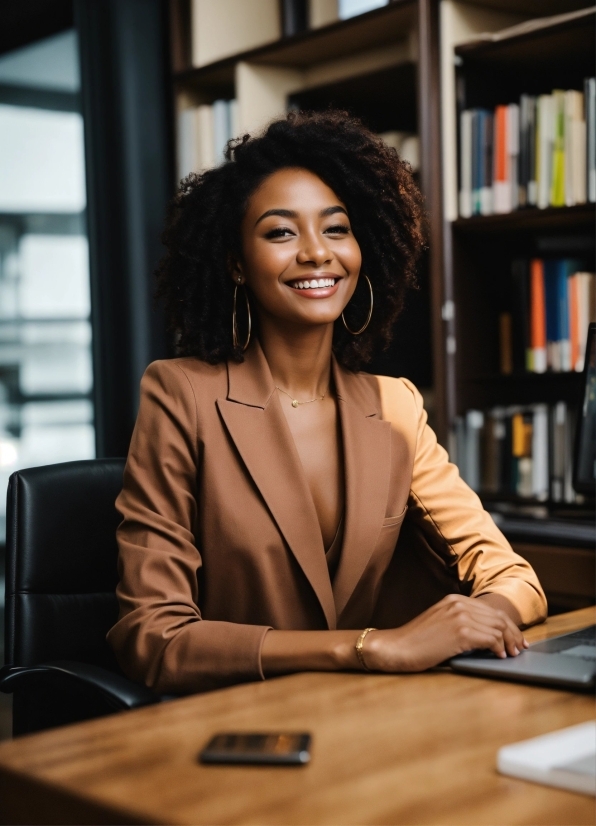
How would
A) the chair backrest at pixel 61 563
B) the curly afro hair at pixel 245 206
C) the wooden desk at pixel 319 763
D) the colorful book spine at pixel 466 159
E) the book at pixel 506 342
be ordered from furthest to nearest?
the book at pixel 506 342 < the colorful book spine at pixel 466 159 < the curly afro hair at pixel 245 206 < the chair backrest at pixel 61 563 < the wooden desk at pixel 319 763

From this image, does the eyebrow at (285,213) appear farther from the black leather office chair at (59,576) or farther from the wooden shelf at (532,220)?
the wooden shelf at (532,220)

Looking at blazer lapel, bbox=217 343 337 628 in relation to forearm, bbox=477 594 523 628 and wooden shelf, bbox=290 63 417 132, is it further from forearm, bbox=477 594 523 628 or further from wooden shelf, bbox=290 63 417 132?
wooden shelf, bbox=290 63 417 132

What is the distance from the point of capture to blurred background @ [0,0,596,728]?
2723mm

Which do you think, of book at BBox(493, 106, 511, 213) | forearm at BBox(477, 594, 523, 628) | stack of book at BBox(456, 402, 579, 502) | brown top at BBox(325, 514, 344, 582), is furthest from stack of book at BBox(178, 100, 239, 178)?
forearm at BBox(477, 594, 523, 628)

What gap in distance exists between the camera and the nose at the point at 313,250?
181cm

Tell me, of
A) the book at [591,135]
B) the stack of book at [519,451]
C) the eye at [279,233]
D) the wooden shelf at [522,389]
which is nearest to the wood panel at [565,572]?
the stack of book at [519,451]

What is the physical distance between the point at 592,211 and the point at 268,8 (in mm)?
1637

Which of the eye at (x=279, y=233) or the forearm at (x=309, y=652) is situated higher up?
the eye at (x=279, y=233)

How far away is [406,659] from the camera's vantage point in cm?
130

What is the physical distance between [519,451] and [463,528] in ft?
3.50

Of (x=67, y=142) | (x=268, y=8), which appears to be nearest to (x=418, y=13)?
(x=268, y=8)

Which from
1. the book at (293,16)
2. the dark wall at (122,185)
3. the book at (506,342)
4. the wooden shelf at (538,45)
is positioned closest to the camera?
the wooden shelf at (538,45)

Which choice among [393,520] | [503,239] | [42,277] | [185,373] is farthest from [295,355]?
[42,277]

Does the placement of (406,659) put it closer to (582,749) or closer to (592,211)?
(582,749)
